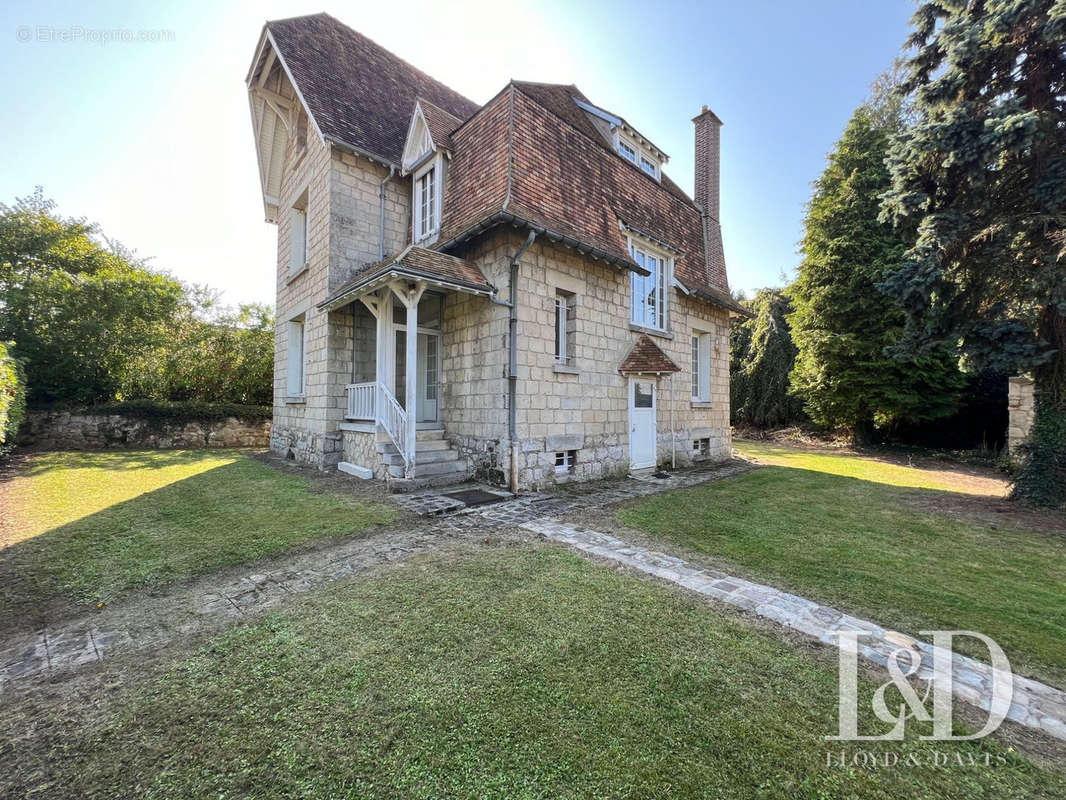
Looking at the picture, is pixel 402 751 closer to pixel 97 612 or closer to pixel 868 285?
pixel 97 612

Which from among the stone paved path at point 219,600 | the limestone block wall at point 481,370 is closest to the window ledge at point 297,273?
the limestone block wall at point 481,370

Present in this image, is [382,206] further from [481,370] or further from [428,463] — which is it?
[428,463]

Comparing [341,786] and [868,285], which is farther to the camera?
[868,285]

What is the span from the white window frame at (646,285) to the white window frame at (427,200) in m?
4.53

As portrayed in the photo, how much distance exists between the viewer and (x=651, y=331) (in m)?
10.9

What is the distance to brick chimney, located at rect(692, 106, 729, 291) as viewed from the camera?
44.9 feet

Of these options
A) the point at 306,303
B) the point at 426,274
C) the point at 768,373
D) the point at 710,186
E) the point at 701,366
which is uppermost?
the point at 710,186

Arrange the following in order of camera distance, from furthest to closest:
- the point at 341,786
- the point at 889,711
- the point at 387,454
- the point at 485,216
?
the point at 387,454 < the point at 485,216 < the point at 889,711 < the point at 341,786

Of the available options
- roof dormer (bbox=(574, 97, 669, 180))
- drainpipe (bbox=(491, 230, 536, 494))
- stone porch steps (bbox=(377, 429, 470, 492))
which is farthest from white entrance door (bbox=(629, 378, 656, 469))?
roof dormer (bbox=(574, 97, 669, 180))

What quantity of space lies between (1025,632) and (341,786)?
4.77 meters

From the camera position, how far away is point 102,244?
1728 centimetres

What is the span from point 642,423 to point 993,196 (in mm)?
7709

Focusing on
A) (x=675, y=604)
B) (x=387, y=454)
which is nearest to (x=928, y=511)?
(x=675, y=604)

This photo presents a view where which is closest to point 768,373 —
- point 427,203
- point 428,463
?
point 427,203
